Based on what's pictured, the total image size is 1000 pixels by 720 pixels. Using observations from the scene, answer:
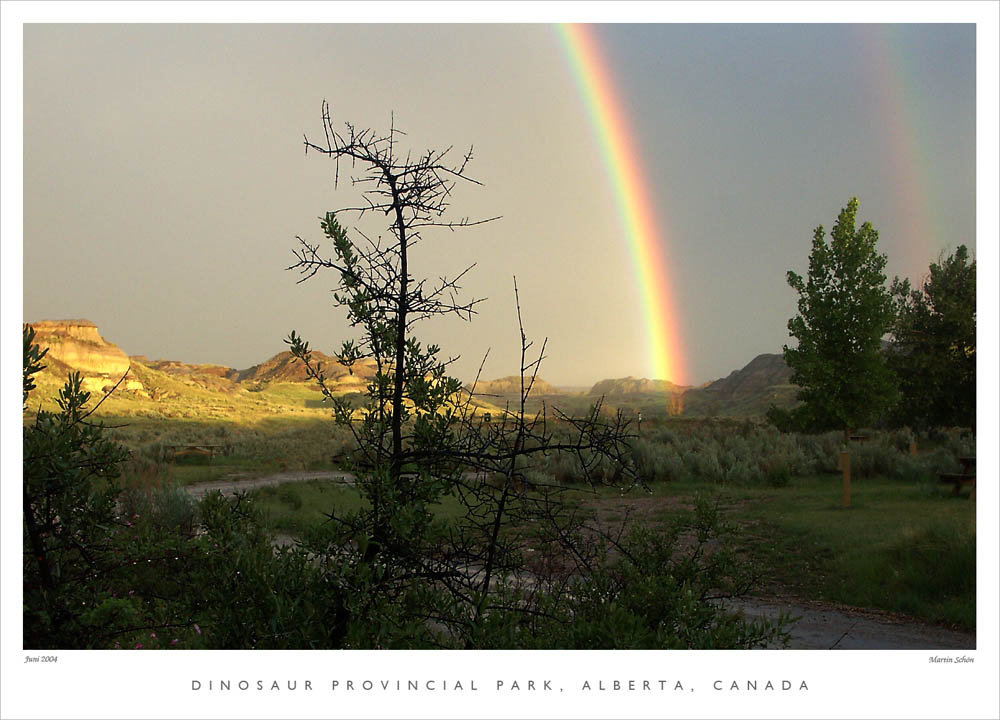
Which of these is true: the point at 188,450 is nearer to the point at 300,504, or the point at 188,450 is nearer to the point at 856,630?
the point at 300,504

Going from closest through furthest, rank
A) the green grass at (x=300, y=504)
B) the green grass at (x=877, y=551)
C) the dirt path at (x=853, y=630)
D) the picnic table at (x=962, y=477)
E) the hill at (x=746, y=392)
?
the dirt path at (x=853, y=630) < the green grass at (x=877, y=551) < the green grass at (x=300, y=504) < the picnic table at (x=962, y=477) < the hill at (x=746, y=392)

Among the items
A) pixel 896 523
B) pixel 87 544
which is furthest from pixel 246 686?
pixel 896 523

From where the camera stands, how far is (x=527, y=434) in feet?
7.61

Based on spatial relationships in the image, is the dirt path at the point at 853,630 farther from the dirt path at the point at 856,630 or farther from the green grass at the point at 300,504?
the green grass at the point at 300,504

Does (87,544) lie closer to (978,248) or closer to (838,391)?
(978,248)

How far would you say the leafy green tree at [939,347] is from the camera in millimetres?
14367

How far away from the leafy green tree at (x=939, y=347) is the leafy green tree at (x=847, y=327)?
12.7ft

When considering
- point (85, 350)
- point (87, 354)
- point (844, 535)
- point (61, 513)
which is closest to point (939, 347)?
point (844, 535)

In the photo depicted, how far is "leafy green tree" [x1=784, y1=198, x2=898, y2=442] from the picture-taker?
1088 centimetres

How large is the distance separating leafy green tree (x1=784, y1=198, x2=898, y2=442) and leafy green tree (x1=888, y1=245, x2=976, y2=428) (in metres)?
3.86

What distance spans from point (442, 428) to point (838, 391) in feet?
32.6

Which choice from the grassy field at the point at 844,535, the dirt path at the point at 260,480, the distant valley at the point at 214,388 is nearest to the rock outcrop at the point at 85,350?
the distant valley at the point at 214,388

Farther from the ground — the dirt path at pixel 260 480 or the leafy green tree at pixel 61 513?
the leafy green tree at pixel 61 513

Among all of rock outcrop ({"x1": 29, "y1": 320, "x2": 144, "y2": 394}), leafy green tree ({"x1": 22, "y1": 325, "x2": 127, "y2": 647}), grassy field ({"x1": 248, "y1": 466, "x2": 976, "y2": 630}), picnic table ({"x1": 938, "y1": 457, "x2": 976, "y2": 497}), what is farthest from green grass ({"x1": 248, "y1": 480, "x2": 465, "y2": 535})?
rock outcrop ({"x1": 29, "y1": 320, "x2": 144, "y2": 394})
